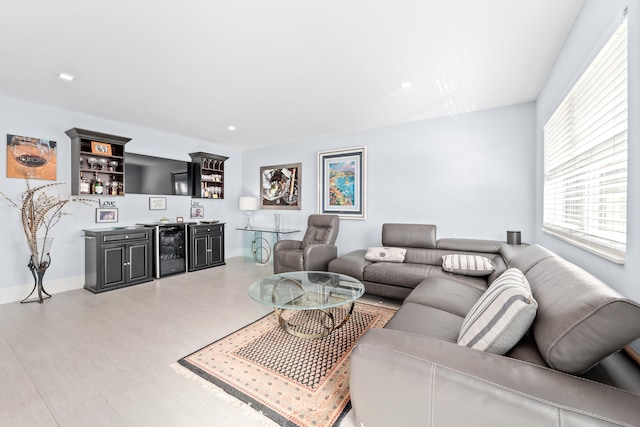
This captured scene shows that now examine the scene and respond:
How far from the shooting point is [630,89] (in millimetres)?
1212

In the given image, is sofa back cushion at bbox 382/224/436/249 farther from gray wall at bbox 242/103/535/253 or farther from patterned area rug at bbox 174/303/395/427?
patterned area rug at bbox 174/303/395/427

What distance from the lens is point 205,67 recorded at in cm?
255

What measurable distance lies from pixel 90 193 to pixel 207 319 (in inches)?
111

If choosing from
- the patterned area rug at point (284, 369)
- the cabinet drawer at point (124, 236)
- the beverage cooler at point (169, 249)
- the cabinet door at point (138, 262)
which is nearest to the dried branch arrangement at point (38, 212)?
the cabinet drawer at point (124, 236)

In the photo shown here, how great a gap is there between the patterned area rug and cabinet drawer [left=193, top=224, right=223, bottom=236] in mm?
2839

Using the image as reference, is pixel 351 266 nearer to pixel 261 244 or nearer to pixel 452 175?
pixel 452 175

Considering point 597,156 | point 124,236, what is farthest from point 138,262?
point 597,156

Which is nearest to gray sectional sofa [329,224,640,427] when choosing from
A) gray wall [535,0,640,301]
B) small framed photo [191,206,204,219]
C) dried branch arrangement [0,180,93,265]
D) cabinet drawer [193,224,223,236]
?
gray wall [535,0,640,301]

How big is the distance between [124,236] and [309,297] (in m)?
3.14

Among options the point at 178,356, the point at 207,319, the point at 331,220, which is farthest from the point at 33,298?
the point at 331,220

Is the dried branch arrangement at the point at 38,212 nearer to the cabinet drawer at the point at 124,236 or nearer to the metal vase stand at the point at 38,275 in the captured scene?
the metal vase stand at the point at 38,275

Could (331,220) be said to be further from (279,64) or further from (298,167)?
(279,64)

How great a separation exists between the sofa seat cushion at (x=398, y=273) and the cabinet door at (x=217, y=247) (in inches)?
126

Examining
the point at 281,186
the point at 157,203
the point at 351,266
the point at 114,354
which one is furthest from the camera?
the point at 281,186
